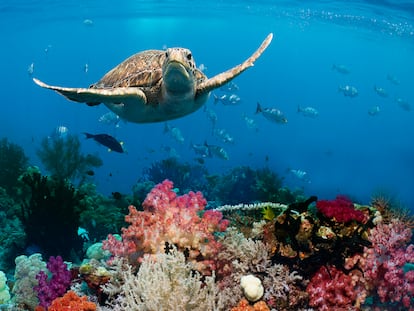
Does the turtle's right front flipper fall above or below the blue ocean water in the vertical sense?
above

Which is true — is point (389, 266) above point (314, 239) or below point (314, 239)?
below

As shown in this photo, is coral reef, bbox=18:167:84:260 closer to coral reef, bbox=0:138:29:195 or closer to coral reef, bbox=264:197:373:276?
coral reef, bbox=0:138:29:195

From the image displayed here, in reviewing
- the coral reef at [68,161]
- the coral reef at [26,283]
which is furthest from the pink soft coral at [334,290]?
the coral reef at [68,161]

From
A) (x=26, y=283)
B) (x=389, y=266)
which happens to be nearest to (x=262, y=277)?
(x=389, y=266)

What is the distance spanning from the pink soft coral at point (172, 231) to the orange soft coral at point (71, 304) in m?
0.63

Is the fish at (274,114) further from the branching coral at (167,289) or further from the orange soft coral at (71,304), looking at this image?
the orange soft coral at (71,304)

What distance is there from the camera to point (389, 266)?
11.3ft

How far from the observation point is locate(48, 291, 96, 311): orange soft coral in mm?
3346

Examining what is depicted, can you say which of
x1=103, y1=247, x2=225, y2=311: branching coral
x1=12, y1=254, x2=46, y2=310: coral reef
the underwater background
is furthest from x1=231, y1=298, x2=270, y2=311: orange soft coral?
x1=12, y1=254, x2=46, y2=310: coral reef

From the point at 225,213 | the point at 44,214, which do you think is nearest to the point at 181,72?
the point at 225,213

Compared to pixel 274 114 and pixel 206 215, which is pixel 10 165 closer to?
pixel 274 114

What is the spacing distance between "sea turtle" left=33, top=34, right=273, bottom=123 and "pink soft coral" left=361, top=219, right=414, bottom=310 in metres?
2.88

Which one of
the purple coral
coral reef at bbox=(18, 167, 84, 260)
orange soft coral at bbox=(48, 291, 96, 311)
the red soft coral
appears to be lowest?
coral reef at bbox=(18, 167, 84, 260)

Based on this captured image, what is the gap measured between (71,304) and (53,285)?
0.97 metres
